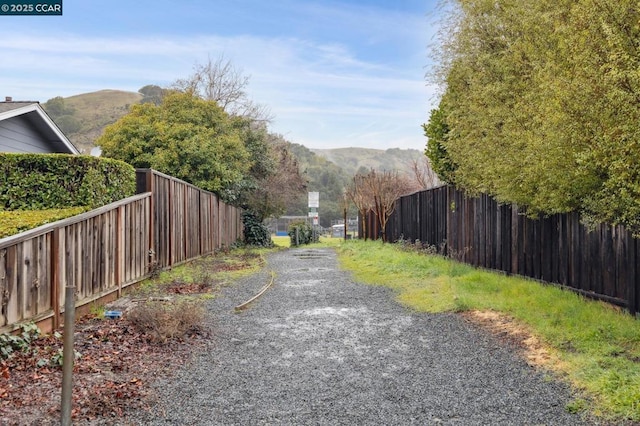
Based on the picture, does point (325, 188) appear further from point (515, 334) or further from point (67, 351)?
point (67, 351)

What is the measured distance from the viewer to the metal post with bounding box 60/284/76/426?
2.99m

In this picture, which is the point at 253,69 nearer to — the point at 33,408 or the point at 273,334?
the point at 273,334

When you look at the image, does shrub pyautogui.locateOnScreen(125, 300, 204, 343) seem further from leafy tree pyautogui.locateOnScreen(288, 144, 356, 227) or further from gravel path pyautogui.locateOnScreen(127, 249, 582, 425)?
leafy tree pyautogui.locateOnScreen(288, 144, 356, 227)

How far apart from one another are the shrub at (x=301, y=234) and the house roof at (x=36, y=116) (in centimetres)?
1405

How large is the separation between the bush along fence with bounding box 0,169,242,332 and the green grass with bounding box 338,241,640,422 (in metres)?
4.82

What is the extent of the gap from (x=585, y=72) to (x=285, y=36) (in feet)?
44.7

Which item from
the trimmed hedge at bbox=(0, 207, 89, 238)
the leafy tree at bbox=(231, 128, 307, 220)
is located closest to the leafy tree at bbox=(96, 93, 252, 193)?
the leafy tree at bbox=(231, 128, 307, 220)

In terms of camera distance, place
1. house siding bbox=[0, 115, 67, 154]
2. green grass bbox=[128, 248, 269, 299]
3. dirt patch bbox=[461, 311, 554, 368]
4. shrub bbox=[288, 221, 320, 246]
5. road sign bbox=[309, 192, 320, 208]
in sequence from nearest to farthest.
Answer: dirt patch bbox=[461, 311, 554, 368], green grass bbox=[128, 248, 269, 299], house siding bbox=[0, 115, 67, 154], shrub bbox=[288, 221, 320, 246], road sign bbox=[309, 192, 320, 208]

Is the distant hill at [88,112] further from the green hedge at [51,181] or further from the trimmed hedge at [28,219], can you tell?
the trimmed hedge at [28,219]

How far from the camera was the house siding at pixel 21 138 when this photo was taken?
12.2m

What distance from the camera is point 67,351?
9.96ft

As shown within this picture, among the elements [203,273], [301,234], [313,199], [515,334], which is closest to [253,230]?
[301,234]

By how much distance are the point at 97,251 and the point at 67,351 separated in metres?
4.44

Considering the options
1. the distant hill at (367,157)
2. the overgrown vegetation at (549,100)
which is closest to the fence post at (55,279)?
the overgrown vegetation at (549,100)
